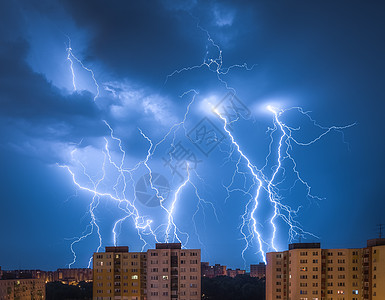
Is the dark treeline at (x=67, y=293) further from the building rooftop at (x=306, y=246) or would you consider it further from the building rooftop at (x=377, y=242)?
the building rooftop at (x=377, y=242)

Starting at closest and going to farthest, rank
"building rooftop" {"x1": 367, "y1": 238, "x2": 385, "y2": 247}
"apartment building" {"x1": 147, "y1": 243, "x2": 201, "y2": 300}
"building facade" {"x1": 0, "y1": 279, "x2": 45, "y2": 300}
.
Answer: "building rooftop" {"x1": 367, "y1": 238, "x2": 385, "y2": 247}, "apartment building" {"x1": 147, "y1": 243, "x2": 201, "y2": 300}, "building facade" {"x1": 0, "y1": 279, "x2": 45, "y2": 300}

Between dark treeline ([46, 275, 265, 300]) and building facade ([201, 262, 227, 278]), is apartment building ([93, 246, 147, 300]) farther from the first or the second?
building facade ([201, 262, 227, 278])

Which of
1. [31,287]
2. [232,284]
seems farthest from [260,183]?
[31,287]

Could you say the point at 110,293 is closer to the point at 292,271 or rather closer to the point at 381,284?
the point at 292,271

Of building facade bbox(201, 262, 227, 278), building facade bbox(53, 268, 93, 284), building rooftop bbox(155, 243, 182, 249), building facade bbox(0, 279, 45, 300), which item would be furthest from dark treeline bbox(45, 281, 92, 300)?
building facade bbox(53, 268, 93, 284)

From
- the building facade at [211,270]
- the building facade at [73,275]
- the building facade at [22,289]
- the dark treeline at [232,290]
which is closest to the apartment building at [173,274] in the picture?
the dark treeline at [232,290]

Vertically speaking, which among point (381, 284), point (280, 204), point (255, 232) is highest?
point (280, 204)

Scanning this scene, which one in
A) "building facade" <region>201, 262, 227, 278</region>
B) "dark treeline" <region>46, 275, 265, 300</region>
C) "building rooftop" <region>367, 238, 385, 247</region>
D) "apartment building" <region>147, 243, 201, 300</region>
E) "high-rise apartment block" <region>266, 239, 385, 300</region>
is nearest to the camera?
"building rooftop" <region>367, 238, 385, 247</region>
